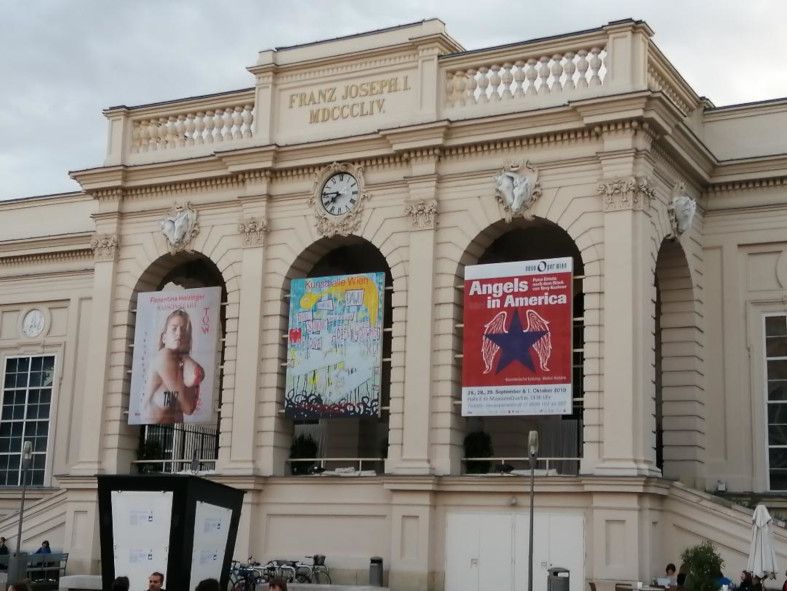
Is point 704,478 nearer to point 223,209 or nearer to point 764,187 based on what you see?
point 764,187

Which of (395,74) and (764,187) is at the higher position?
(395,74)

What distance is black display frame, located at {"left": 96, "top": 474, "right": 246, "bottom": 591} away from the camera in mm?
17047

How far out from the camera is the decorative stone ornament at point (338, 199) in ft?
102

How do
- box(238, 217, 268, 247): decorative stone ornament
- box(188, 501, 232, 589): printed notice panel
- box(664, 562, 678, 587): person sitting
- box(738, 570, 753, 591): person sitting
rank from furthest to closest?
box(238, 217, 268, 247): decorative stone ornament, box(664, 562, 678, 587): person sitting, box(738, 570, 753, 591): person sitting, box(188, 501, 232, 589): printed notice panel

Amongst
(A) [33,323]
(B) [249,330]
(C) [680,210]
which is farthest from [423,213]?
(A) [33,323]

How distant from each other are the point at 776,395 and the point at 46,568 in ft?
62.5

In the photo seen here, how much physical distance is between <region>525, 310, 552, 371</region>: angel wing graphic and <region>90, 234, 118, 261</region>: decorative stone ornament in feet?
41.0

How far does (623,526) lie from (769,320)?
746 cm

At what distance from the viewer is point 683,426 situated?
30.1m

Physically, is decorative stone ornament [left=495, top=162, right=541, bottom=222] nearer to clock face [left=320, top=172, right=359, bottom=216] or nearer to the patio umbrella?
clock face [left=320, top=172, right=359, bottom=216]

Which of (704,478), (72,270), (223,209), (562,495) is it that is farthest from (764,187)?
(72,270)

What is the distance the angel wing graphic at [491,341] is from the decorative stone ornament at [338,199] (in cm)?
454

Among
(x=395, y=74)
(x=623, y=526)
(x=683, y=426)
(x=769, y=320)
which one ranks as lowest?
(x=623, y=526)

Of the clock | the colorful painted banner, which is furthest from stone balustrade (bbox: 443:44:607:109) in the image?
the clock
